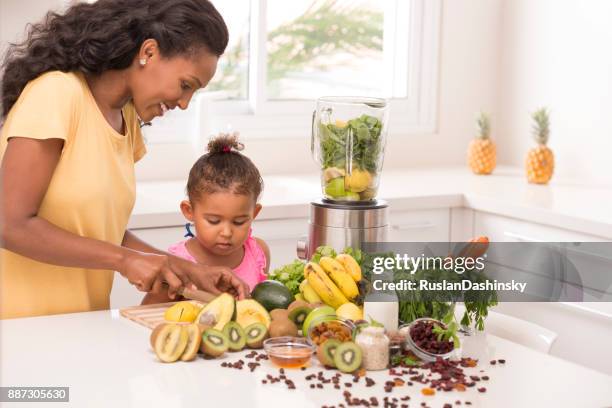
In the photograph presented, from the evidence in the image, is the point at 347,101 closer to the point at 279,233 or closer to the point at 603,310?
the point at 279,233

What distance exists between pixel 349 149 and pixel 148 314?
0.58 metres

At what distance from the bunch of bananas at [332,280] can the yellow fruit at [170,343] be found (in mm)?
308

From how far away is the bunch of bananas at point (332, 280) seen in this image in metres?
1.75

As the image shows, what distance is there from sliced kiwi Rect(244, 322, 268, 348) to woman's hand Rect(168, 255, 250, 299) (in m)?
0.20

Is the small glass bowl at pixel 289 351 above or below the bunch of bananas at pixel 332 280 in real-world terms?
below

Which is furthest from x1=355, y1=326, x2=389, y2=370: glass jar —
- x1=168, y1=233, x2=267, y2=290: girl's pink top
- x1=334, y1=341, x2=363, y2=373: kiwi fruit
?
x1=168, y1=233, x2=267, y2=290: girl's pink top

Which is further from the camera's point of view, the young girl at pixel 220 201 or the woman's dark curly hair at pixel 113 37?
the young girl at pixel 220 201

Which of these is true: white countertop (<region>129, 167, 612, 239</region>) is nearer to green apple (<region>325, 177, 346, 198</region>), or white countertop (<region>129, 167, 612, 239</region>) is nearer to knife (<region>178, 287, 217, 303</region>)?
green apple (<region>325, 177, 346, 198</region>)

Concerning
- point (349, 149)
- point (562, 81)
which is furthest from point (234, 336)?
point (562, 81)

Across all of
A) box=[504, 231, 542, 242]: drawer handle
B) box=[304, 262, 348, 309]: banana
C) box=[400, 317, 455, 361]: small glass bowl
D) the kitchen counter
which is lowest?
the kitchen counter

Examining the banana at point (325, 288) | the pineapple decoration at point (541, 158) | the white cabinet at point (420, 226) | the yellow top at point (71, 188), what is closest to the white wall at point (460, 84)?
the pineapple decoration at point (541, 158)

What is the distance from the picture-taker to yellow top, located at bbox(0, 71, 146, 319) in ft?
5.92

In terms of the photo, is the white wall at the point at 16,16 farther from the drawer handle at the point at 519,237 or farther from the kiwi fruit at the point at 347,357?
the kiwi fruit at the point at 347,357

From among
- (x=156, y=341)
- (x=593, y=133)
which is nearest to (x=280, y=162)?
(x=593, y=133)
